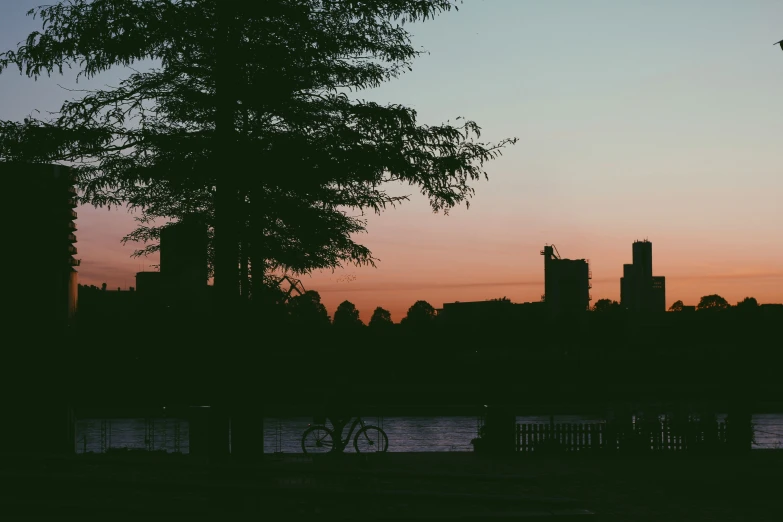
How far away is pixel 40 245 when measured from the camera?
16328mm

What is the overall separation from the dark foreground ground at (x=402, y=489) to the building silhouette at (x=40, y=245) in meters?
2.77

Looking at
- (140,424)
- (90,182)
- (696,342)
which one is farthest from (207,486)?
(696,342)

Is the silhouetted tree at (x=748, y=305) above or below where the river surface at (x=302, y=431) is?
above

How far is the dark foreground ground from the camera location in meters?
8.77

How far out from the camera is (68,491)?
10.2 metres

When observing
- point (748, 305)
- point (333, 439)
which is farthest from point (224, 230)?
point (748, 305)

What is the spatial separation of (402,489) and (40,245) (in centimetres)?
743

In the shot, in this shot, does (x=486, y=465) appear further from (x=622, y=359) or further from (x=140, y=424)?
(x=622, y=359)

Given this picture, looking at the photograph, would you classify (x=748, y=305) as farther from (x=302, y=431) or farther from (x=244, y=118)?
(x=244, y=118)

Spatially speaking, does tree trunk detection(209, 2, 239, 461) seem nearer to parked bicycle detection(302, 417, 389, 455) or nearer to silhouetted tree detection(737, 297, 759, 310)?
parked bicycle detection(302, 417, 389, 455)

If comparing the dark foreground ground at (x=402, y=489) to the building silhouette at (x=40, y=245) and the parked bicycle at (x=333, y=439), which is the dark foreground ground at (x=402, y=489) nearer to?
the parked bicycle at (x=333, y=439)

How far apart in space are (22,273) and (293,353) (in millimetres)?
106024

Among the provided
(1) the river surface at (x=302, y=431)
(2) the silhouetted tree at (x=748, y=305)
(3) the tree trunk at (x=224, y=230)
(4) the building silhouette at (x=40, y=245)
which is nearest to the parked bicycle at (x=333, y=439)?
(4) the building silhouette at (x=40, y=245)

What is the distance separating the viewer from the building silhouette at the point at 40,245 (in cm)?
1603
